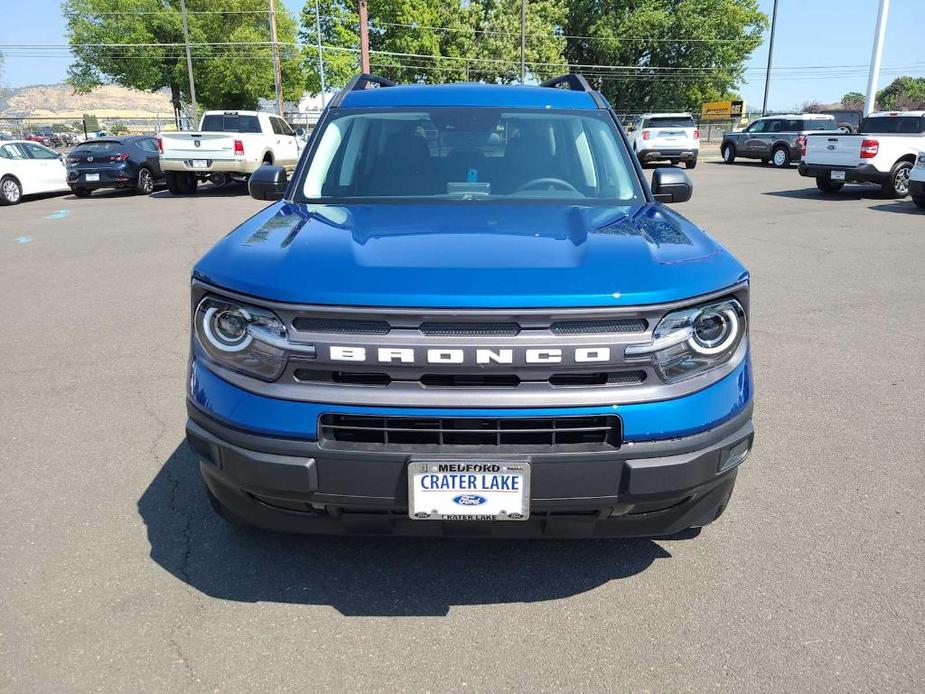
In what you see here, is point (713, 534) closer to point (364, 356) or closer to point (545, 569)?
point (545, 569)

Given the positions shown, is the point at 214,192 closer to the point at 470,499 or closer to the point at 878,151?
the point at 878,151

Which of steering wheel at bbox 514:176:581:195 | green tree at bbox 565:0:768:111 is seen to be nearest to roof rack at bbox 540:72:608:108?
steering wheel at bbox 514:176:581:195

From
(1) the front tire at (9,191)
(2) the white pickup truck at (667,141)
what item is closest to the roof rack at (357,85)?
(1) the front tire at (9,191)

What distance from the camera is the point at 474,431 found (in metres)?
2.25

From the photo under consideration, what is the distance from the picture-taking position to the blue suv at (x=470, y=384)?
222cm

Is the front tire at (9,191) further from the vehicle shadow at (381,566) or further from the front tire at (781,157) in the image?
the front tire at (781,157)

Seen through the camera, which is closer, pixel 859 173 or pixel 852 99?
pixel 859 173

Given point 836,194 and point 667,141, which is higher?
point 667,141

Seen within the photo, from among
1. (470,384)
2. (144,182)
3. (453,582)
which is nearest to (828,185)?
(144,182)

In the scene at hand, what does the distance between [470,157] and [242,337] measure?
5.65 ft

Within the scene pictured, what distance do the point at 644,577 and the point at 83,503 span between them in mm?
2545

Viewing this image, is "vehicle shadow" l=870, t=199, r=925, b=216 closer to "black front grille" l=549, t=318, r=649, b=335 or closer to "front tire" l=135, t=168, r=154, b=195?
"black front grille" l=549, t=318, r=649, b=335

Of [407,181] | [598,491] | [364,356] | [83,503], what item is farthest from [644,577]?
[83,503]

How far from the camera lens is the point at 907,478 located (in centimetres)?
369
